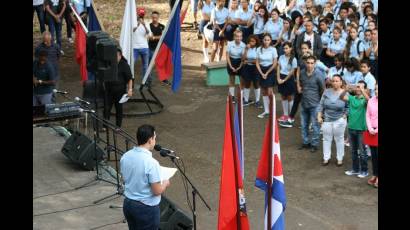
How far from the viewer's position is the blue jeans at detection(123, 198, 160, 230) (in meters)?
8.29

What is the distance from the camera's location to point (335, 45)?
15.8 metres

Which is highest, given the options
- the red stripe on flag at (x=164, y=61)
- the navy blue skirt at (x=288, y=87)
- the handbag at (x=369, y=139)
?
the red stripe on flag at (x=164, y=61)

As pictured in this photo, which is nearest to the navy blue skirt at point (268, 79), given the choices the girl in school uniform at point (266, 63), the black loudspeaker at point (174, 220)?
the girl in school uniform at point (266, 63)

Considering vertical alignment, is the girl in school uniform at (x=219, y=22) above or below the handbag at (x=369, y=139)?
above

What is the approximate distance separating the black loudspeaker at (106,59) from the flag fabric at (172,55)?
10.3ft

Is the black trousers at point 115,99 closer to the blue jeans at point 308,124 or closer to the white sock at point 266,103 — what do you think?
the white sock at point 266,103

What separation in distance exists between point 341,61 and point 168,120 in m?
3.71

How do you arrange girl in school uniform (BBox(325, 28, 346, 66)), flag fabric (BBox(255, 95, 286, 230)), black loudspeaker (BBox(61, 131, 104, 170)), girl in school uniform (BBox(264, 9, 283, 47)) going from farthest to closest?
girl in school uniform (BBox(264, 9, 283, 47)), girl in school uniform (BBox(325, 28, 346, 66)), black loudspeaker (BBox(61, 131, 104, 170)), flag fabric (BBox(255, 95, 286, 230))

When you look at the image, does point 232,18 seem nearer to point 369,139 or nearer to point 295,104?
point 295,104

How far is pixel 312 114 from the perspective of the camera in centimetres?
1376

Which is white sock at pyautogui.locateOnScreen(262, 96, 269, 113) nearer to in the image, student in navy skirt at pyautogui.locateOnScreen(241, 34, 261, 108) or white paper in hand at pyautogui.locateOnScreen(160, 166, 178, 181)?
student in navy skirt at pyautogui.locateOnScreen(241, 34, 261, 108)

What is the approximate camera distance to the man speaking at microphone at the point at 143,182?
26.8 feet

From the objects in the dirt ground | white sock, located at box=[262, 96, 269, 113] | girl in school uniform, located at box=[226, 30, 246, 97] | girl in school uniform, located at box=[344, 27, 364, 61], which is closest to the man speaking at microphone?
the dirt ground
